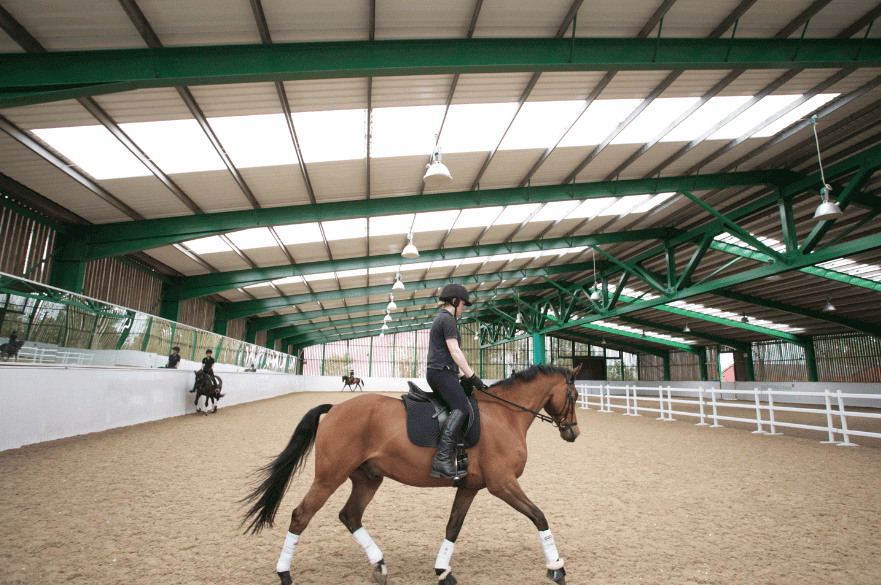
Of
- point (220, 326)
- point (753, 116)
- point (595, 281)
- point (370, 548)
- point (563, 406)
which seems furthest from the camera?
point (220, 326)

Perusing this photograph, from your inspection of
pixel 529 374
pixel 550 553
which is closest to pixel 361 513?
pixel 550 553

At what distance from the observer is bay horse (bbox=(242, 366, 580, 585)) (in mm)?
3027

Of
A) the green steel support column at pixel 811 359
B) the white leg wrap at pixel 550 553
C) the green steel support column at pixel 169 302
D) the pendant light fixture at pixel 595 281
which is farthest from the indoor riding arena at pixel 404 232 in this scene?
the green steel support column at pixel 811 359

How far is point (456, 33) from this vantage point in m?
5.87

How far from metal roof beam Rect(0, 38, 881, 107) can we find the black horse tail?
14.8 ft

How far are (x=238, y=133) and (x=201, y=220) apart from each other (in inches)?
170

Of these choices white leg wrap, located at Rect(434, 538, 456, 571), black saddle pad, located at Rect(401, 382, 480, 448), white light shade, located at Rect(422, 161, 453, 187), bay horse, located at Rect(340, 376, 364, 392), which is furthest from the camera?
A: bay horse, located at Rect(340, 376, 364, 392)

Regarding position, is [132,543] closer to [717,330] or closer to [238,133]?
[238,133]

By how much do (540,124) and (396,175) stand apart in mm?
3379

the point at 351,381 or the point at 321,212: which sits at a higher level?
the point at 321,212

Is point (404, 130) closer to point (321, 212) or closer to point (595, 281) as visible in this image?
point (321, 212)

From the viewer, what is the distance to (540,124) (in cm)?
838

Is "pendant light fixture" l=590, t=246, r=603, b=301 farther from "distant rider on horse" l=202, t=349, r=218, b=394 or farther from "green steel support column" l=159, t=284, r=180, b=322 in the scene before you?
"green steel support column" l=159, t=284, r=180, b=322

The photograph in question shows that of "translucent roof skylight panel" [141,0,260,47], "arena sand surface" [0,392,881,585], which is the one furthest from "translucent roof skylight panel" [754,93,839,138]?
"translucent roof skylight panel" [141,0,260,47]
